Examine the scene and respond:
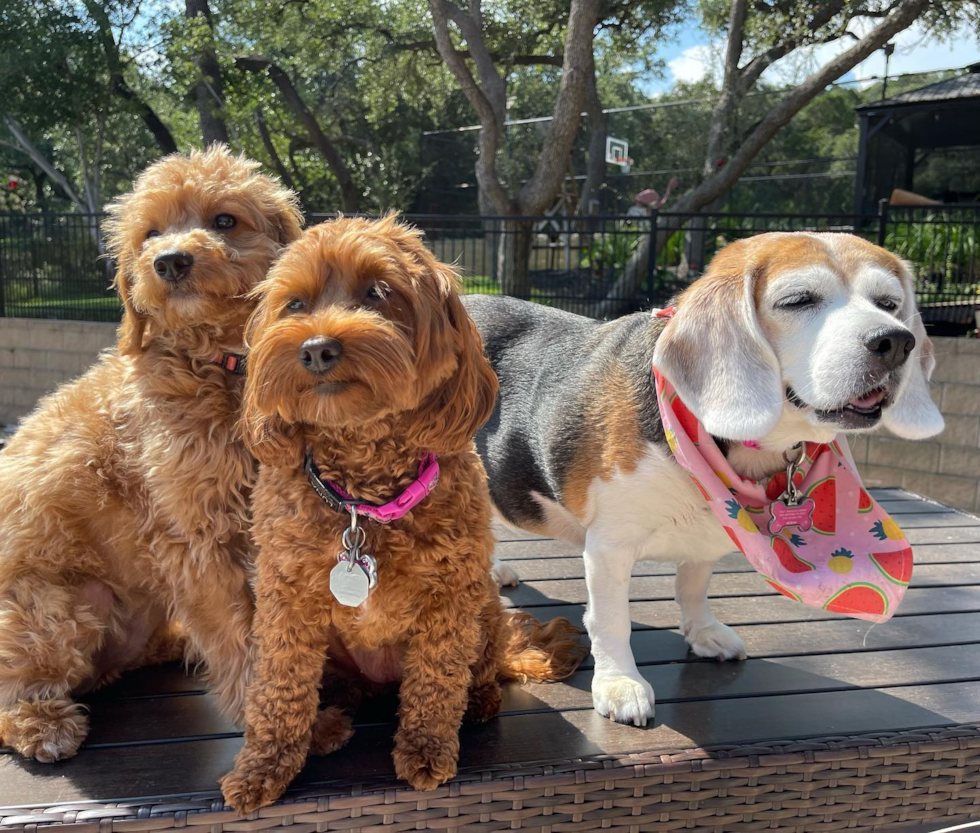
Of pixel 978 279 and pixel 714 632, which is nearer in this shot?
pixel 714 632

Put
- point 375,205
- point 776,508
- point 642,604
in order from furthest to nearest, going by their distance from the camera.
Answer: point 375,205
point 642,604
point 776,508

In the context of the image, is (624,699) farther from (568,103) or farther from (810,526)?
(568,103)

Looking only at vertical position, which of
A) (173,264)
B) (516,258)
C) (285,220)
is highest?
(285,220)

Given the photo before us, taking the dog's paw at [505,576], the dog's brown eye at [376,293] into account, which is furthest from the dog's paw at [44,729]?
the dog's paw at [505,576]

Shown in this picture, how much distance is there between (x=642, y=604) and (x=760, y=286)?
1.46 meters

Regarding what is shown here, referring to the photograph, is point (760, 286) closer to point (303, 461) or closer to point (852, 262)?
point (852, 262)

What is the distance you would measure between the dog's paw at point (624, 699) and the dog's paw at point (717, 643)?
0.41m

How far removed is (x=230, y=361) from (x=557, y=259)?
27.9 feet

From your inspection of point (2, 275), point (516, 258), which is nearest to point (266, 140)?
point (2, 275)

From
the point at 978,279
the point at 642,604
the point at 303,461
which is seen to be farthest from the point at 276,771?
the point at 978,279

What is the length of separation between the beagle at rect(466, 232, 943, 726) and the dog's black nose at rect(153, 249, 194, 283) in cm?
121

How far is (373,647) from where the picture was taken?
2020mm

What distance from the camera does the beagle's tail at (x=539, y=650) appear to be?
251 cm

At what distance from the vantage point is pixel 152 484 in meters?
2.22
